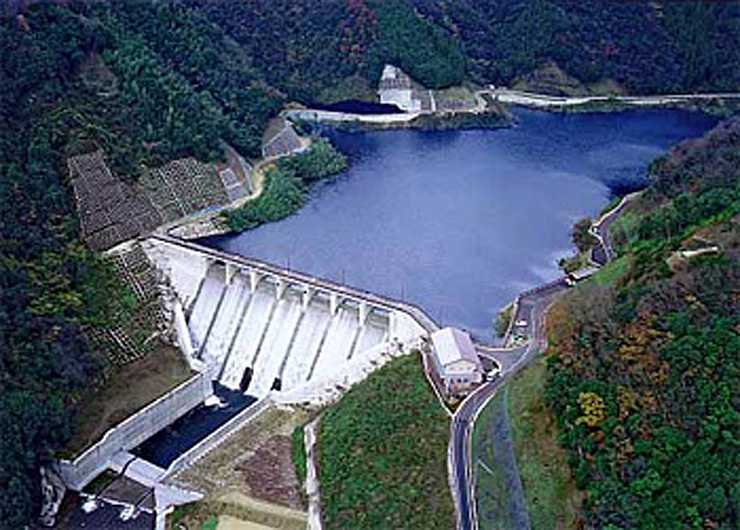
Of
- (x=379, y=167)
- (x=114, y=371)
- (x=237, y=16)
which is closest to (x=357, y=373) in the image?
(x=114, y=371)

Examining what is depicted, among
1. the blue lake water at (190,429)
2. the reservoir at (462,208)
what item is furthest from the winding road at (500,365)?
the blue lake water at (190,429)

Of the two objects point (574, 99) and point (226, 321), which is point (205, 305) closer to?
point (226, 321)

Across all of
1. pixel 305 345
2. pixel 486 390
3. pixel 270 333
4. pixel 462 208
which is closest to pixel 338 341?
pixel 305 345

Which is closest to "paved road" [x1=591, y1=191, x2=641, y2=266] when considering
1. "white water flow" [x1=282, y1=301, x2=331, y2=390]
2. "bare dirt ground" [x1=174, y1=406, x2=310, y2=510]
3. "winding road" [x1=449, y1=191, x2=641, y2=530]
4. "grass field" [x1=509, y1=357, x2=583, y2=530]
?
"winding road" [x1=449, y1=191, x2=641, y2=530]

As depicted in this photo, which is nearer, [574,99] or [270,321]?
[270,321]

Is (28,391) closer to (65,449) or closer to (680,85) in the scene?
(65,449)

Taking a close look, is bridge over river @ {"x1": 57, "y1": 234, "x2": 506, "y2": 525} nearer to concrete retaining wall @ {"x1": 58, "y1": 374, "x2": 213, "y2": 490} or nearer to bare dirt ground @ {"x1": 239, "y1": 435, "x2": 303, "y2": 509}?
concrete retaining wall @ {"x1": 58, "y1": 374, "x2": 213, "y2": 490}

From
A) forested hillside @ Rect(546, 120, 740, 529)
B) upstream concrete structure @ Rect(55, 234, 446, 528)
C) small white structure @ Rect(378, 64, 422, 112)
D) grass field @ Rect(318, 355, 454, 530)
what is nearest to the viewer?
forested hillside @ Rect(546, 120, 740, 529)
